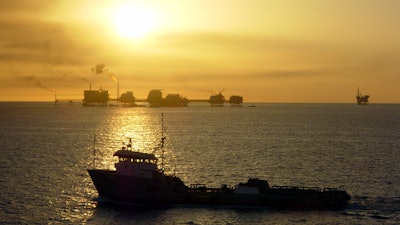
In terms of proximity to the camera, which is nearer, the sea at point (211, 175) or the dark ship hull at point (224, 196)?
the sea at point (211, 175)

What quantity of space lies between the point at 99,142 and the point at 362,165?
308 ft

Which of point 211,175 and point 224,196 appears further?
point 211,175

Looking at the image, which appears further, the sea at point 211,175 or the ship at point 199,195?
the ship at point 199,195

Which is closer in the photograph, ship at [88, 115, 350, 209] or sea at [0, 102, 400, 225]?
sea at [0, 102, 400, 225]

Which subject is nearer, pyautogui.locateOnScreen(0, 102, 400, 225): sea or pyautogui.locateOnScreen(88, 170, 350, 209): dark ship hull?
pyautogui.locateOnScreen(0, 102, 400, 225): sea

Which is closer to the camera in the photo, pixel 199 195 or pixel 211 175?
pixel 199 195

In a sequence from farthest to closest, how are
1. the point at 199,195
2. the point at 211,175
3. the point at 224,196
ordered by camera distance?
the point at 211,175
the point at 199,195
the point at 224,196

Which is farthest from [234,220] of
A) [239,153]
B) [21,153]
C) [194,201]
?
[21,153]

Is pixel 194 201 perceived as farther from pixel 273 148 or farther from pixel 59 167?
pixel 273 148

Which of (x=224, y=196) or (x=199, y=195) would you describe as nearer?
(x=224, y=196)

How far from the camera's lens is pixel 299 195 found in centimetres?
7719

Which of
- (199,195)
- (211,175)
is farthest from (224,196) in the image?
(211,175)

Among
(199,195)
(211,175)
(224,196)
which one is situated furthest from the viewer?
(211,175)

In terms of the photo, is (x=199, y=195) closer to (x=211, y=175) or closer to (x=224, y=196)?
(x=224, y=196)
